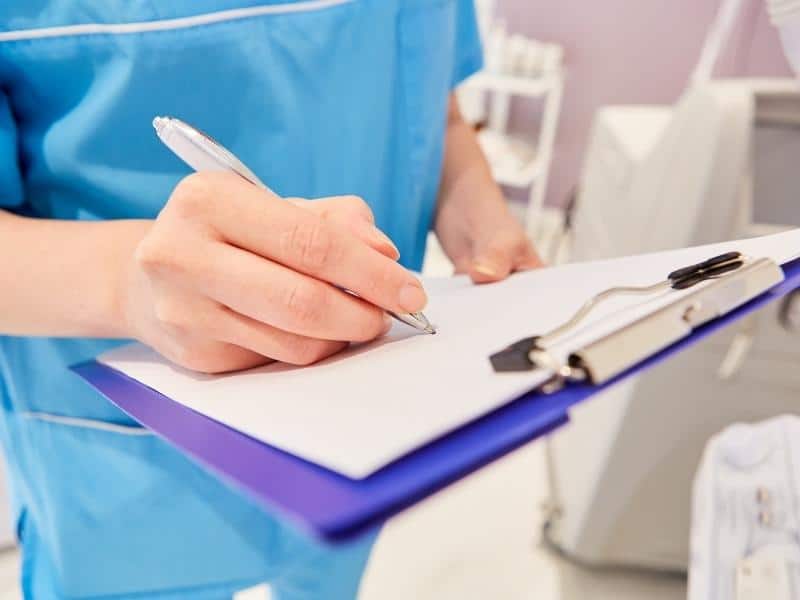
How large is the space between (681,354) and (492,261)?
1.36 feet

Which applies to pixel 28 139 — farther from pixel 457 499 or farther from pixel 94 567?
pixel 457 499

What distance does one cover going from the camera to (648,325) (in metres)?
0.28

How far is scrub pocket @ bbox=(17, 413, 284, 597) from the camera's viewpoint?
47 cm

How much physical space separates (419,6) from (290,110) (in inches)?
4.8

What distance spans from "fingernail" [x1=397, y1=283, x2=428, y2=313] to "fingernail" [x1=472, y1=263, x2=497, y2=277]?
197 mm

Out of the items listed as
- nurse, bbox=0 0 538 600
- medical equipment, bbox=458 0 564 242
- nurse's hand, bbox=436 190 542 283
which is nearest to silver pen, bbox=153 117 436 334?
nurse, bbox=0 0 538 600

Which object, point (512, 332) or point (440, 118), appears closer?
point (512, 332)

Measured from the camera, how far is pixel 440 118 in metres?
0.55

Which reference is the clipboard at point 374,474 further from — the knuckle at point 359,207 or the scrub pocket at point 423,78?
the scrub pocket at point 423,78

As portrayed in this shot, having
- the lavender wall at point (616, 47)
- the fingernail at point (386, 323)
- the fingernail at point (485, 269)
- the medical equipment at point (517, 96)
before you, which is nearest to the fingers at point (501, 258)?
the fingernail at point (485, 269)

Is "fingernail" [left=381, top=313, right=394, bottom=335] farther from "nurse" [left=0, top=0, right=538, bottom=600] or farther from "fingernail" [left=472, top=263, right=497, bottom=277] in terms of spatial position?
"fingernail" [left=472, top=263, right=497, bottom=277]

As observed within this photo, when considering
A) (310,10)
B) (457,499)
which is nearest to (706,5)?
(457,499)

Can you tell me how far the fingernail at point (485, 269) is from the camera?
0.51 m

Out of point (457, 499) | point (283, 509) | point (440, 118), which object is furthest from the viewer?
point (457, 499)
